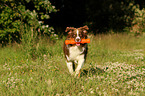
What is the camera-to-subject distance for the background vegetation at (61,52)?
14.7 feet

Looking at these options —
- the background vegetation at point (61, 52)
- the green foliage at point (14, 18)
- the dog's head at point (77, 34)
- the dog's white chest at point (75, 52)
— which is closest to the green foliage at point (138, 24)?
the background vegetation at point (61, 52)

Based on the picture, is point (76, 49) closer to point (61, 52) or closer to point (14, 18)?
point (61, 52)

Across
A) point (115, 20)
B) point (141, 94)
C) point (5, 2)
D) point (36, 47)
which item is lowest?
point (141, 94)

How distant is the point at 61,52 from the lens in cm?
876

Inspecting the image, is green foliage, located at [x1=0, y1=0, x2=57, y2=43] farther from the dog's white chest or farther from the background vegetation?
the dog's white chest

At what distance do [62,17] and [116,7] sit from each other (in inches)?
207

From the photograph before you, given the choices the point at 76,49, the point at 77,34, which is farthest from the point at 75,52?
the point at 77,34

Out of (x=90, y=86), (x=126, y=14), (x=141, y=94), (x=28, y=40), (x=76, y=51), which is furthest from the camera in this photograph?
(x=126, y=14)

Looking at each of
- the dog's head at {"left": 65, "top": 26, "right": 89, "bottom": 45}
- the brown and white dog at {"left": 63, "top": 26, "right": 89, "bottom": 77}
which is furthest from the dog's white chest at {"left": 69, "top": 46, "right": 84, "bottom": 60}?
the dog's head at {"left": 65, "top": 26, "right": 89, "bottom": 45}

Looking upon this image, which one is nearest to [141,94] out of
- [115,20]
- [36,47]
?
[36,47]

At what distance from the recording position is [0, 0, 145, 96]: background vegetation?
177 inches

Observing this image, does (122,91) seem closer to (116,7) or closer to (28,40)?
(28,40)

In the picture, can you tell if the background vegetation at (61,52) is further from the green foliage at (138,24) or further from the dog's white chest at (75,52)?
the dog's white chest at (75,52)

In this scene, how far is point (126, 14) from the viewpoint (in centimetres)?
1778
